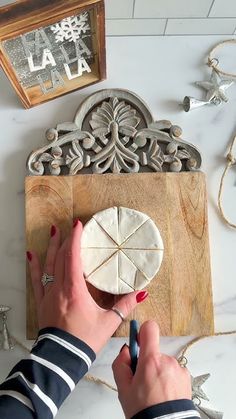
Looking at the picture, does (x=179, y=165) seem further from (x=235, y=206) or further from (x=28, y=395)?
(x=28, y=395)

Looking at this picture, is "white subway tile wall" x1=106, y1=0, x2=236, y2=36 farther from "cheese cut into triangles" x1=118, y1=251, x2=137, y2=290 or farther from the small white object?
"cheese cut into triangles" x1=118, y1=251, x2=137, y2=290

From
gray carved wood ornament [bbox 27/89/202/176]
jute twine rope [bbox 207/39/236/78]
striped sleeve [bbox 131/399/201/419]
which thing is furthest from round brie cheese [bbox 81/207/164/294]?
jute twine rope [bbox 207/39/236/78]

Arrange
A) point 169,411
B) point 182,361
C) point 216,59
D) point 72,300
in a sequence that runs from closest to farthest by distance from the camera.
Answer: point 169,411 < point 72,300 < point 182,361 < point 216,59

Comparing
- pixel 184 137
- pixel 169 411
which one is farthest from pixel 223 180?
pixel 169 411

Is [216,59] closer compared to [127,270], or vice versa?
[127,270]

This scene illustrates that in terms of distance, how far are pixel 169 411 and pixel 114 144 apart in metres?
0.50

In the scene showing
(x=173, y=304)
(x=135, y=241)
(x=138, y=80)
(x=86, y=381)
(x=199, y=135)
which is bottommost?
(x=86, y=381)

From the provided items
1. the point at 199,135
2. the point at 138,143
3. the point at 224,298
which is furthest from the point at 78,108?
the point at 224,298

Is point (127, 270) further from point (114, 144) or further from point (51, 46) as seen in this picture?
point (51, 46)

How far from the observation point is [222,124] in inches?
38.1

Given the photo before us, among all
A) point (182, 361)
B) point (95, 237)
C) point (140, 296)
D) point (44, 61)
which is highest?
point (44, 61)

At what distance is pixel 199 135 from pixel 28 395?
0.59 m

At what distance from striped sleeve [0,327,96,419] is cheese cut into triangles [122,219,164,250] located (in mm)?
203

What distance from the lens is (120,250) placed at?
0.85 metres
